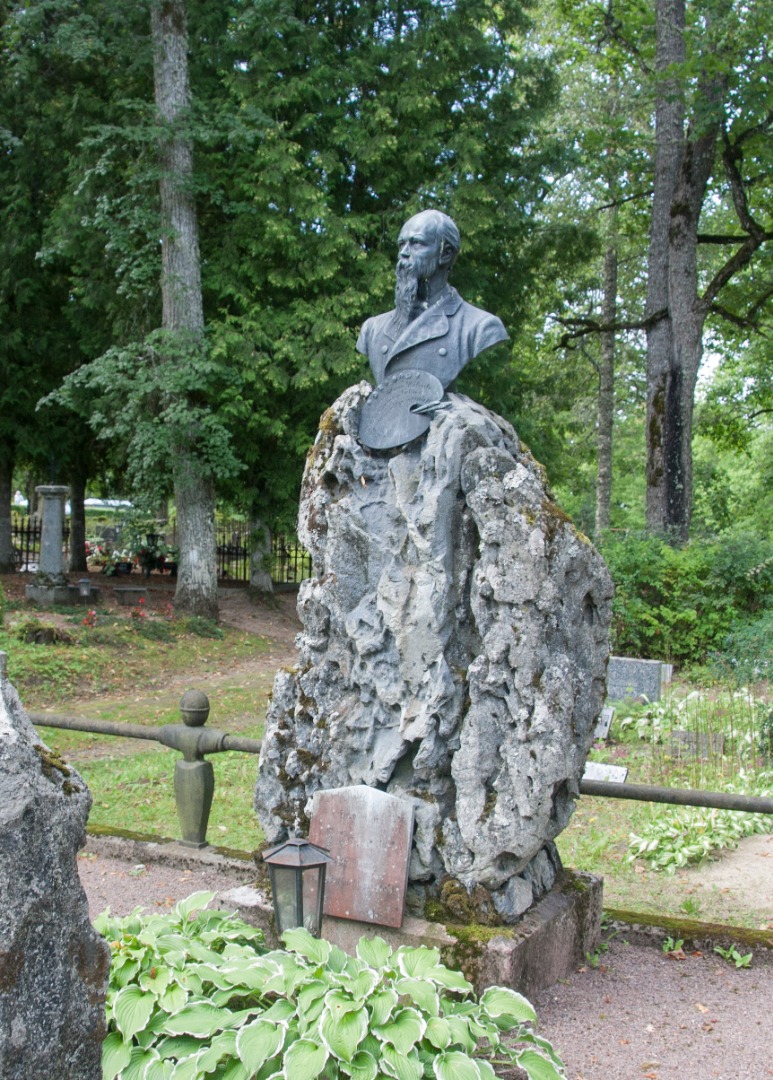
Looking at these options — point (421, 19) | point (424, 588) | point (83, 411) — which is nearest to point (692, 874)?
point (424, 588)

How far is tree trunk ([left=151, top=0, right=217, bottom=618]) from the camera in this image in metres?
17.2

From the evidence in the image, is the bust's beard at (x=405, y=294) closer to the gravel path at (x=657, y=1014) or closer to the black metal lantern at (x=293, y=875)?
the black metal lantern at (x=293, y=875)

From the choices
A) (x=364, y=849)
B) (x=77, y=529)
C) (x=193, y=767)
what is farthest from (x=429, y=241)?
(x=77, y=529)

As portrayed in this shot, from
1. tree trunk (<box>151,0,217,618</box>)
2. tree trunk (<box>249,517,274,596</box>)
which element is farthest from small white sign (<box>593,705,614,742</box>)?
tree trunk (<box>249,517,274,596</box>)

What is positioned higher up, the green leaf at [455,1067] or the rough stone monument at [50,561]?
the rough stone monument at [50,561]

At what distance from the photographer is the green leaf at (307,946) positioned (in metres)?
3.58

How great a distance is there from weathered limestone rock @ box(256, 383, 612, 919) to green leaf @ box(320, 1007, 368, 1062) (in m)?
1.42

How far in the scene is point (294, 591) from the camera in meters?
24.9

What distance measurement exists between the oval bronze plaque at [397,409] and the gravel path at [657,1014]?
111 inches

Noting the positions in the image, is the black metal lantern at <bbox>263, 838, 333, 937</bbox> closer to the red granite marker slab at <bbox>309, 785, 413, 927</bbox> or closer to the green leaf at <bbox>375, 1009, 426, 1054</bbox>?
the red granite marker slab at <bbox>309, 785, 413, 927</bbox>

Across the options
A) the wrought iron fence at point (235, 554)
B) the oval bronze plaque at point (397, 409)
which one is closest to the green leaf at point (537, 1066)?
the oval bronze plaque at point (397, 409)

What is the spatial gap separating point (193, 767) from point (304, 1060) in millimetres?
3822

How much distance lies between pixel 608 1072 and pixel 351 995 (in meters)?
1.44

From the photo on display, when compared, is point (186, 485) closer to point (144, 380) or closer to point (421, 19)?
point (144, 380)
